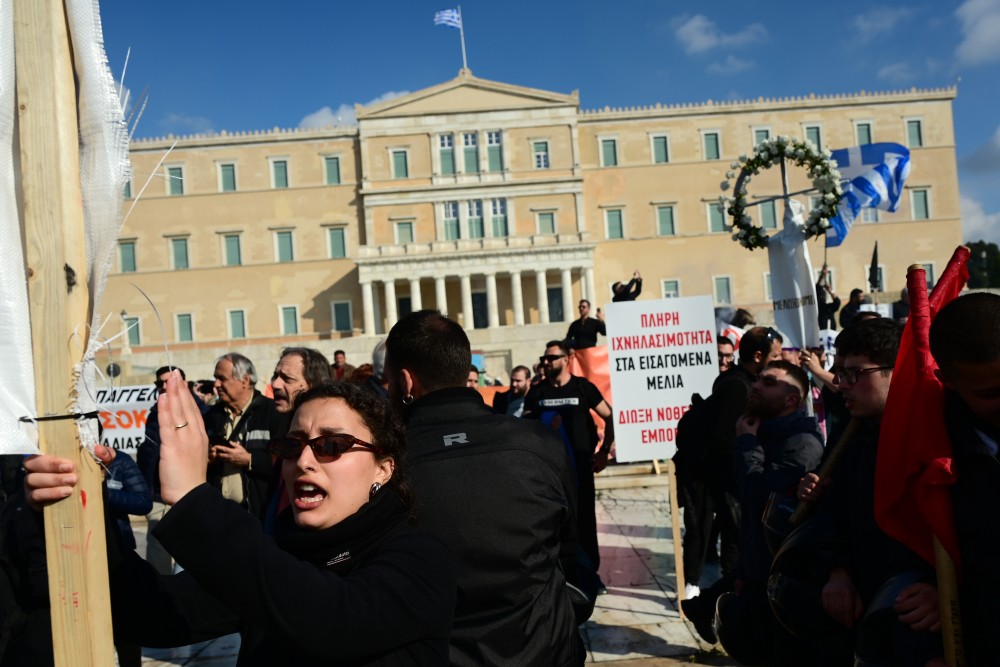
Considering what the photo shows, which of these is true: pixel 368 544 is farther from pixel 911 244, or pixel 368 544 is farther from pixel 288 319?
pixel 911 244

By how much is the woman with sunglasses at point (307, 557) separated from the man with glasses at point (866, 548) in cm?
101

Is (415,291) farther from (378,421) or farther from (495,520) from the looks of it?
(378,421)

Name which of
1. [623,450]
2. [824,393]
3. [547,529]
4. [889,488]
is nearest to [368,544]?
[547,529]

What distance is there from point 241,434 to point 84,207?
2.80 meters

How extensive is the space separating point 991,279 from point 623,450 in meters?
70.4

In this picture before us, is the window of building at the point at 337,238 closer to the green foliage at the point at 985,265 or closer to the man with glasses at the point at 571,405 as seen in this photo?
the man with glasses at the point at 571,405

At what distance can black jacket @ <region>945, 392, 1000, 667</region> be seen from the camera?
62.7 inches

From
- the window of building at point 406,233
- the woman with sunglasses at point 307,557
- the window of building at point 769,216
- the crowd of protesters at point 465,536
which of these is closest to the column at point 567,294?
the window of building at point 406,233

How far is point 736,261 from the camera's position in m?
42.0

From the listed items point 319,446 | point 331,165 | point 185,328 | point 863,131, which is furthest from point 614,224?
point 319,446

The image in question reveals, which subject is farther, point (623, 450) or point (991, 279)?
point (991, 279)

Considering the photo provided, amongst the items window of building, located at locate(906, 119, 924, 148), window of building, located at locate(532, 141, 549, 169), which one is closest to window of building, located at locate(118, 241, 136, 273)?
window of building, located at locate(532, 141, 549, 169)

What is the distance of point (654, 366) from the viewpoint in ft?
21.5

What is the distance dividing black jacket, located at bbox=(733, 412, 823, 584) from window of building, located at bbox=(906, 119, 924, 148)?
154 feet
